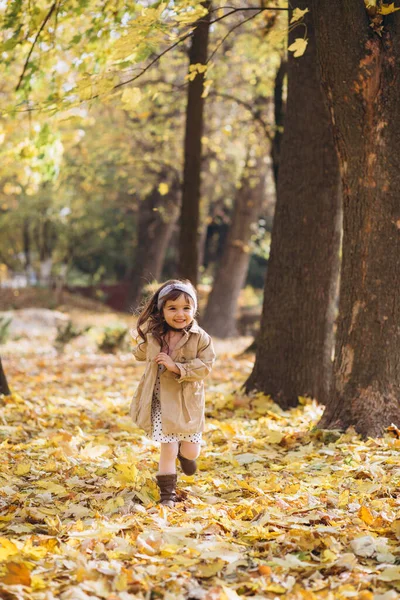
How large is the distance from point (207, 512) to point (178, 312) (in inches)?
46.0

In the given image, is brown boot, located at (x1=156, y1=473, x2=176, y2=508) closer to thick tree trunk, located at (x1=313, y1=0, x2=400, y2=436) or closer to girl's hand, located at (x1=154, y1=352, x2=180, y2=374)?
girl's hand, located at (x1=154, y1=352, x2=180, y2=374)

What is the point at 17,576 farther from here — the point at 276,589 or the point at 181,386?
the point at 181,386

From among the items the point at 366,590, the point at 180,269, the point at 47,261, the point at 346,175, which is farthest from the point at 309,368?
the point at 47,261

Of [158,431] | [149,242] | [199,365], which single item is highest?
[149,242]

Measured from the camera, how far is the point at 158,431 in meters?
4.32

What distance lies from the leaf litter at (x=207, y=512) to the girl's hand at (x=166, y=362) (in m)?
0.80

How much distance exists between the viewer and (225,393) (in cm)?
791

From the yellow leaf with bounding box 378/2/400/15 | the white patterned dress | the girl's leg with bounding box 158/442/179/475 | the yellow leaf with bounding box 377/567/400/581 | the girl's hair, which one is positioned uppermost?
the yellow leaf with bounding box 378/2/400/15

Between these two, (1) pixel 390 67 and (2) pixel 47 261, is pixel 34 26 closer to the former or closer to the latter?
(1) pixel 390 67

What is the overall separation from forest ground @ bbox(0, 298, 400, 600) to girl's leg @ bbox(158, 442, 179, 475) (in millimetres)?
196

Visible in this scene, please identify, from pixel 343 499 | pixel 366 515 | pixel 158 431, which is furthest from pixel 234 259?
pixel 366 515

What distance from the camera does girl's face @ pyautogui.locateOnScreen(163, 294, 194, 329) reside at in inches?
168

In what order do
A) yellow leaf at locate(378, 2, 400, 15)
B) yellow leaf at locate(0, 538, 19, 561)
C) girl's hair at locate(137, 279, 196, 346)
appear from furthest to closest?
yellow leaf at locate(378, 2, 400, 15) → girl's hair at locate(137, 279, 196, 346) → yellow leaf at locate(0, 538, 19, 561)

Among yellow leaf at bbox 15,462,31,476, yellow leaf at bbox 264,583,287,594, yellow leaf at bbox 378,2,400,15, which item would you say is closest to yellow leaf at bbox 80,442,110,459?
yellow leaf at bbox 15,462,31,476
